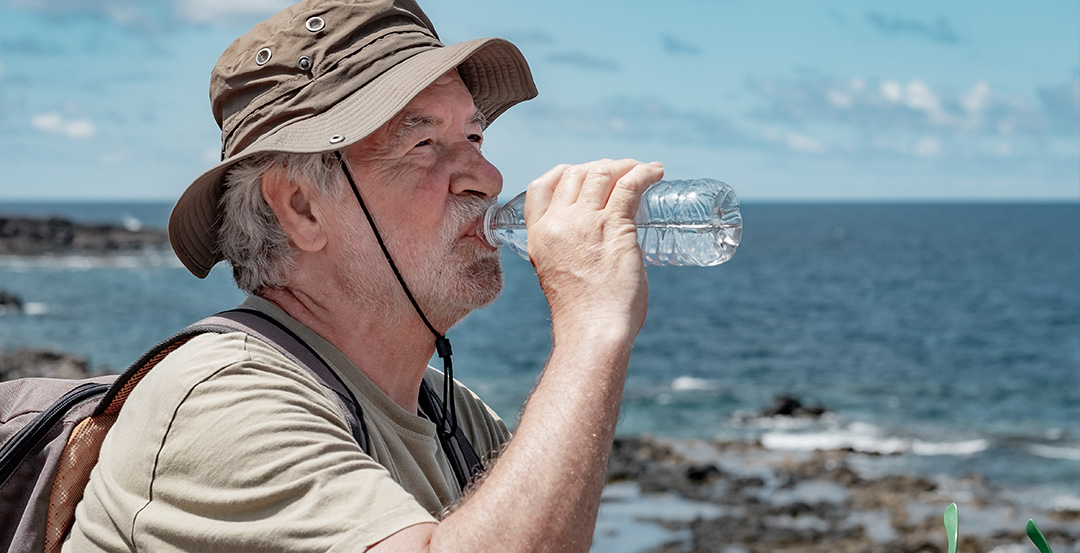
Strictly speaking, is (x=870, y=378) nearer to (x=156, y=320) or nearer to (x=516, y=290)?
(x=156, y=320)

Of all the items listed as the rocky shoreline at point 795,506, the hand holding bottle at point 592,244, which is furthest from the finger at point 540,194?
the rocky shoreline at point 795,506

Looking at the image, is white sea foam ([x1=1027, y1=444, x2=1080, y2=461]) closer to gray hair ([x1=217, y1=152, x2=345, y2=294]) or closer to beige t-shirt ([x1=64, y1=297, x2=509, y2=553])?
gray hair ([x1=217, y1=152, x2=345, y2=294])

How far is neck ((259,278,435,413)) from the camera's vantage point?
2.62m

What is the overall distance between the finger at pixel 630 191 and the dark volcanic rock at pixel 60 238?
87267 millimetres

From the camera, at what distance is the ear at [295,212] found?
2.67m

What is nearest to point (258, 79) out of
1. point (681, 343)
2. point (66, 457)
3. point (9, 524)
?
point (66, 457)

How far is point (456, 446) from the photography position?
2.78 meters

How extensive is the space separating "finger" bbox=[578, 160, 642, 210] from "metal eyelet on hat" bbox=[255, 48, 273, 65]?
89cm

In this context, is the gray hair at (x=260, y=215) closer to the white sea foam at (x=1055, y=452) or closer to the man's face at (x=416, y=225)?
the man's face at (x=416, y=225)

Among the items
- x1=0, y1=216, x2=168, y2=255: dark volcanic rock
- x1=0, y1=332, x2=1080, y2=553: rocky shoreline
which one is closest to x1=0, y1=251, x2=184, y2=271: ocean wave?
x1=0, y1=216, x2=168, y2=255: dark volcanic rock

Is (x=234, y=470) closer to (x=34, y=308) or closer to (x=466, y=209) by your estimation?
(x=466, y=209)

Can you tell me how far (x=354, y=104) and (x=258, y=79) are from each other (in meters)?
0.26

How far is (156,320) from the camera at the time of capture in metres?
47.1

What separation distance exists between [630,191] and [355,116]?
0.71m
